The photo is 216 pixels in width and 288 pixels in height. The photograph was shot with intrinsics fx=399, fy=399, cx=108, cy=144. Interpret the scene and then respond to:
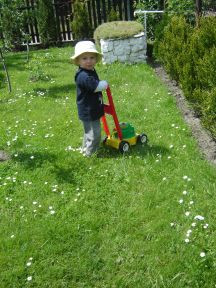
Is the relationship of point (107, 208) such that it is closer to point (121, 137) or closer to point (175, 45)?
point (121, 137)

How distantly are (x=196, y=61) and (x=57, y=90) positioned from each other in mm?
3464

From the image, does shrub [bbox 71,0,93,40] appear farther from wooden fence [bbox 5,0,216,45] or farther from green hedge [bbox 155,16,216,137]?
green hedge [bbox 155,16,216,137]

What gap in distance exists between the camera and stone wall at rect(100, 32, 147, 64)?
10620 mm

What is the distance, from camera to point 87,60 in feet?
17.4

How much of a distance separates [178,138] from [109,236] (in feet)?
8.03

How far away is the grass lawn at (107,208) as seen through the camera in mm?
3666

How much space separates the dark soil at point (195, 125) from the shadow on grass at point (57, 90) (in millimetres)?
2179

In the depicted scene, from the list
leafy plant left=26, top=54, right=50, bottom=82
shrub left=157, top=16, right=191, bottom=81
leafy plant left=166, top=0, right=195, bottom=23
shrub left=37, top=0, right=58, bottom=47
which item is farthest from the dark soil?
shrub left=37, top=0, right=58, bottom=47

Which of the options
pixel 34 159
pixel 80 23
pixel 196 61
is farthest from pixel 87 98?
pixel 80 23

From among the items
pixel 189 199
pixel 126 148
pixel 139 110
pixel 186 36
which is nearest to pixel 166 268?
pixel 189 199

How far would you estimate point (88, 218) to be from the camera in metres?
4.39

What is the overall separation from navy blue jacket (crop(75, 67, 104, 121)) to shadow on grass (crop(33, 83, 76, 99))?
3270 millimetres

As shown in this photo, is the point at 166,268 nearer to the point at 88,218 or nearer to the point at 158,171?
the point at 88,218

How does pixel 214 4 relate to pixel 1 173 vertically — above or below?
above
